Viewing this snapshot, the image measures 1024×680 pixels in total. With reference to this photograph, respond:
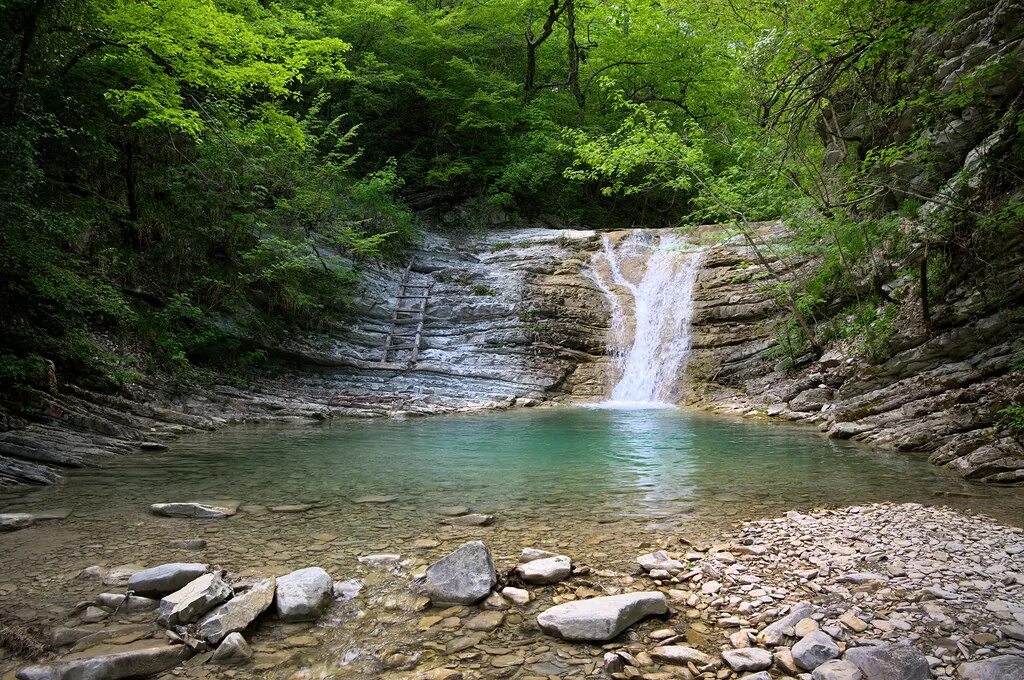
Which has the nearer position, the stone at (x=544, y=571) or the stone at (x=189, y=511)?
the stone at (x=544, y=571)

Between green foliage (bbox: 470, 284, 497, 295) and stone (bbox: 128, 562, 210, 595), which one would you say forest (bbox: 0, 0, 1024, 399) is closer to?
green foliage (bbox: 470, 284, 497, 295)

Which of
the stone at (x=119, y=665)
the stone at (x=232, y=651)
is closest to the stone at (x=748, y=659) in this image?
the stone at (x=232, y=651)

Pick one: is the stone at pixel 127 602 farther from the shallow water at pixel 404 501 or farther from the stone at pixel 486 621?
the stone at pixel 486 621

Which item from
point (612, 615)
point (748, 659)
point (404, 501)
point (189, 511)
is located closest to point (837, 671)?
point (748, 659)

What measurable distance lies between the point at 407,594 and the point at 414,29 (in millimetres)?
23006

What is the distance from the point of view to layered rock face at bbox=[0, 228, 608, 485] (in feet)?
26.1

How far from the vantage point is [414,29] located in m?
21.6

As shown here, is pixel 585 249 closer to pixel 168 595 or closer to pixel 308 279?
pixel 308 279

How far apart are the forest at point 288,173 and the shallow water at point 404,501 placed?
3.05 meters

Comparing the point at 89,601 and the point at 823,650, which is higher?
the point at 823,650

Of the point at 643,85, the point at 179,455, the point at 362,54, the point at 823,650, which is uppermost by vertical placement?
the point at 643,85

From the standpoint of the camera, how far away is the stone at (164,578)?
3113 mm

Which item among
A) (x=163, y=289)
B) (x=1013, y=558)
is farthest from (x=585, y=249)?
(x=1013, y=558)

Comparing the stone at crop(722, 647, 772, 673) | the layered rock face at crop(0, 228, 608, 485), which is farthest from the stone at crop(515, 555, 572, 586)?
the layered rock face at crop(0, 228, 608, 485)
